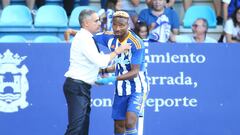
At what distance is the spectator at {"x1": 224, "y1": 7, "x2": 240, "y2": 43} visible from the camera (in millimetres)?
11148

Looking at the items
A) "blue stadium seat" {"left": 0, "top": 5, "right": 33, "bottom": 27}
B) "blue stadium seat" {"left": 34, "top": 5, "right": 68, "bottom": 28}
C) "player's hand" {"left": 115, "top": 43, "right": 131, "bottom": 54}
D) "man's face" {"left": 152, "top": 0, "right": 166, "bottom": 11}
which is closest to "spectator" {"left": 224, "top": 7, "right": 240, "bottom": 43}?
"man's face" {"left": 152, "top": 0, "right": 166, "bottom": 11}

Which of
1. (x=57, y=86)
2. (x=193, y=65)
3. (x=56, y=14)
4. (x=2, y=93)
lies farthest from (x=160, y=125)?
(x=56, y=14)

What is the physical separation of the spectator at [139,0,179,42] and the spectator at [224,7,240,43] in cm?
83

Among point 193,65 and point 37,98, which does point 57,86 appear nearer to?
point 37,98

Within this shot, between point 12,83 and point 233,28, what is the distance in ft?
12.6

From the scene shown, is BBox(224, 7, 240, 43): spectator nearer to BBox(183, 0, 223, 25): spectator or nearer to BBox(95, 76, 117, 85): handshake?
BBox(183, 0, 223, 25): spectator

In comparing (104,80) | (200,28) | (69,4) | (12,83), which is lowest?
(12,83)

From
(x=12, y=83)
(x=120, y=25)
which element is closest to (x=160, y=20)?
(x=12, y=83)

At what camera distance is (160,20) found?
36.6 ft

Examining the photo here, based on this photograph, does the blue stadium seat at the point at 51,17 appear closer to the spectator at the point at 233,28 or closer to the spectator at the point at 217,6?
the spectator at the point at 217,6

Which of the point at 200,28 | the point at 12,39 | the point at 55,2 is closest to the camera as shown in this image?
the point at 12,39

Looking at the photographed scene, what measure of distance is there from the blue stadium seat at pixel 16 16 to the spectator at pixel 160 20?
6.44ft

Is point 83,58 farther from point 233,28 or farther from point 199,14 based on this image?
point 199,14

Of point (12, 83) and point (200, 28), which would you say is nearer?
point (12, 83)
